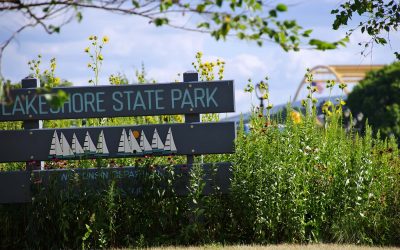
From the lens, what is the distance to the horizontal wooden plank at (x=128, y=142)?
9719mm

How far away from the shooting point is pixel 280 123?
1049cm

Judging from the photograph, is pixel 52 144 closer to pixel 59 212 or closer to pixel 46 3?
pixel 59 212

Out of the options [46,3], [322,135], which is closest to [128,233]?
[322,135]

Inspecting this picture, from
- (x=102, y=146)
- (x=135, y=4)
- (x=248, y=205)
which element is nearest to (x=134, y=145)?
(x=102, y=146)

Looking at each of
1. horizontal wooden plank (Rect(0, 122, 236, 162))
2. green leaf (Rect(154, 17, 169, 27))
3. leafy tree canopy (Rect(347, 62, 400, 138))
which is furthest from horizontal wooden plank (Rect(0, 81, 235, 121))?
leafy tree canopy (Rect(347, 62, 400, 138))

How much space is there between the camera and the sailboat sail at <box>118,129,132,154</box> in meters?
9.72

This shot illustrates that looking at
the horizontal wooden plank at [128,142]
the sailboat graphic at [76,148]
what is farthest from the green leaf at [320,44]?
the sailboat graphic at [76,148]

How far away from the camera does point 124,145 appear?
974cm

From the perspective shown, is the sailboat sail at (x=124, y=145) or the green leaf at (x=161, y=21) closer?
the green leaf at (x=161, y=21)

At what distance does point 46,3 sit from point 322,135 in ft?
19.8

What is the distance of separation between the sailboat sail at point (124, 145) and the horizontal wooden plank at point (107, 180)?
239mm

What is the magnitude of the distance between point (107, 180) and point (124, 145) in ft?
1.70

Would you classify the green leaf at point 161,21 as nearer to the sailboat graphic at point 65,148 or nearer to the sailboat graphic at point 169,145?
the sailboat graphic at point 169,145

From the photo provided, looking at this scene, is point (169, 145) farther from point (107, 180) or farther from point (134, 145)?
point (107, 180)
